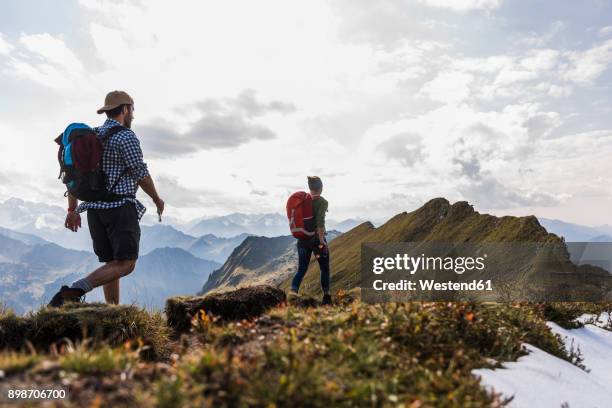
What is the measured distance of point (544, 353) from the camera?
6055 millimetres

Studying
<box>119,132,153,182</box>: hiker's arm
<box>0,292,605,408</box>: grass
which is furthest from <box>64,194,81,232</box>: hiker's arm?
<box>0,292,605,408</box>: grass

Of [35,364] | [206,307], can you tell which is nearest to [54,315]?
[206,307]

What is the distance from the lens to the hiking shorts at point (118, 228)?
24.0 ft

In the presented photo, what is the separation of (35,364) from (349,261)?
12596cm

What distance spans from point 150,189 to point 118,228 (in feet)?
2.92

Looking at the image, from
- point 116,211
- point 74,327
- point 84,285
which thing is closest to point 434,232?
point 116,211

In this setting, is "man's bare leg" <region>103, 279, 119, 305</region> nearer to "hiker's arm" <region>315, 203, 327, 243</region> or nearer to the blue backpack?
the blue backpack

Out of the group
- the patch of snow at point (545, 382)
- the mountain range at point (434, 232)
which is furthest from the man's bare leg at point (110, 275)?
the mountain range at point (434, 232)

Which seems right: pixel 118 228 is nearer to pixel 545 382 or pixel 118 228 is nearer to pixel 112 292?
pixel 112 292

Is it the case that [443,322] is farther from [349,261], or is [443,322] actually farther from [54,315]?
[349,261]

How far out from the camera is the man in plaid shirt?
23.7 ft

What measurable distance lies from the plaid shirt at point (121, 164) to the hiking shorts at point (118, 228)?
11 centimetres

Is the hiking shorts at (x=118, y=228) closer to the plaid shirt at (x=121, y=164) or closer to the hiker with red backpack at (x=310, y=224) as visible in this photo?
the plaid shirt at (x=121, y=164)

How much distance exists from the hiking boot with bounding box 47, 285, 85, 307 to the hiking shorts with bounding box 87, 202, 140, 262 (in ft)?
2.40
